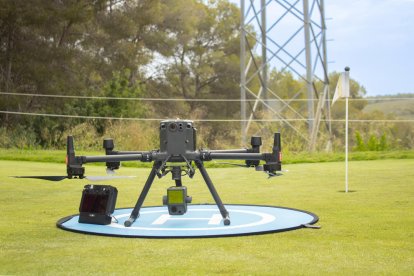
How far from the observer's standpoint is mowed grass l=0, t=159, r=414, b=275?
10.5 feet

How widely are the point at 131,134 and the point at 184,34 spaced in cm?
1612

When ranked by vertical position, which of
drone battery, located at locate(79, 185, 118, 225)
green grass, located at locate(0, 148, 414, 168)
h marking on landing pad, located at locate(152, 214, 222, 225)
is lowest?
h marking on landing pad, located at locate(152, 214, 222, 225)

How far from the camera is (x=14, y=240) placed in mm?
4082

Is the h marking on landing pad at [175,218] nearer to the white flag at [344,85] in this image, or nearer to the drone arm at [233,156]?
the drone arm at [233,156]

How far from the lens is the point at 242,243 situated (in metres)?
3.93

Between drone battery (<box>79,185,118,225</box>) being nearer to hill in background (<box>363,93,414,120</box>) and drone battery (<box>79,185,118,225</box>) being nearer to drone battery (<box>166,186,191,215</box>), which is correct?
drone battery (<box>166,186,191,215</box>)

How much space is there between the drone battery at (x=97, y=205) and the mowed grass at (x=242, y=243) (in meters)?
0.29

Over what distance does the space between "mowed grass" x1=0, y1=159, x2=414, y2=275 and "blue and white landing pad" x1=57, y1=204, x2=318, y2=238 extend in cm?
14

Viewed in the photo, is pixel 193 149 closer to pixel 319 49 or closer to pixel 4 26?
pixel 319 49

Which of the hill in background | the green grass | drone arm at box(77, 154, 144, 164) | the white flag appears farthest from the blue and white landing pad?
the hill in background

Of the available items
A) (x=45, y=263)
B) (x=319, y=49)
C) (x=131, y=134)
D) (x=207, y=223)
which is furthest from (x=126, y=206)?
(x=319, y=49)

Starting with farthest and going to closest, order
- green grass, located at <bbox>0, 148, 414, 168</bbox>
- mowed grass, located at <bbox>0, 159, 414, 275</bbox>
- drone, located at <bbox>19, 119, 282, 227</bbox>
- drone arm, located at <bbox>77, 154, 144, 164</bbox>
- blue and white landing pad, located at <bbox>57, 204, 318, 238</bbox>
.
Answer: green grass, located at <bbox>0, 148, 414, 168</bbox>, drone arm, located at <bbox>77, 154, 144, 164</bbox>, drone, located at <bbox>19, 119, 282, 227</bbox>, blue and white landing pad, located at <bbox>57, 204, 318, 238</bbox>, mowed grass, located at <bbox>0, 159, 414, 275</bbox>

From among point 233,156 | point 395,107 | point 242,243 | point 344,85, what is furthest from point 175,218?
point 395,107

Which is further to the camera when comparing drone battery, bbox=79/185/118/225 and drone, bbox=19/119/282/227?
drone battery, bbox=79/185/118/225
